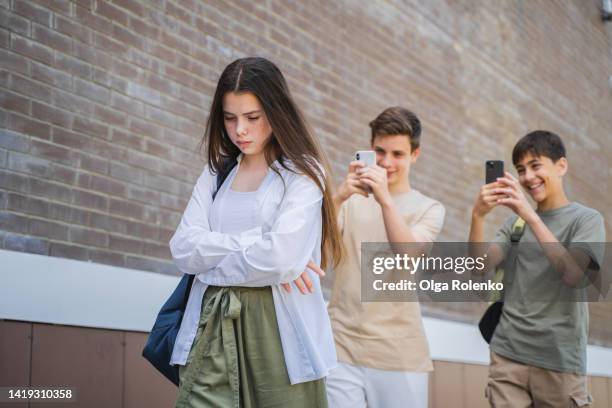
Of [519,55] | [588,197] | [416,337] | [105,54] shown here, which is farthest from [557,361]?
[588,197]

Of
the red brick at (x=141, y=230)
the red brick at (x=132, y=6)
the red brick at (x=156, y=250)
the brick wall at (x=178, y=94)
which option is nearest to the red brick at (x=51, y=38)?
the brick wall at (x=178, y=94)

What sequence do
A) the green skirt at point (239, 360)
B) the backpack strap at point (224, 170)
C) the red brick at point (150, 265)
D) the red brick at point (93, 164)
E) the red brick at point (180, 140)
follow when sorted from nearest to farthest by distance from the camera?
the green skirt at point (239, 360)
the backpack strap at point (224, 170)
the red brick at point (93, 164)
the red brick at point (150, 265)
the red brick at point (180, 140)

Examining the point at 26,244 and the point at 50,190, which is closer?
the point at 26,244

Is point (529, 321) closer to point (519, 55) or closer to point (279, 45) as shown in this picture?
point (279, 45)

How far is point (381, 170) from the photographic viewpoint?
3863mm

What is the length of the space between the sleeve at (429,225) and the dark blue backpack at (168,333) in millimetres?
1289

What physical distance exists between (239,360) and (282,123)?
0.79 m

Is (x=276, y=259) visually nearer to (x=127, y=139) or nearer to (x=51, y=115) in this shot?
(x=51, y=115)

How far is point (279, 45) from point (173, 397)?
242 cm

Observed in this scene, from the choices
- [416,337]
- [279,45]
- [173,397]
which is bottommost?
[173,397]

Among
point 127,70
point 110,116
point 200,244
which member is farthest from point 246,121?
point 127,70

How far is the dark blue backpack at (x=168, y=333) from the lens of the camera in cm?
293

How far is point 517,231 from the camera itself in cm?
447

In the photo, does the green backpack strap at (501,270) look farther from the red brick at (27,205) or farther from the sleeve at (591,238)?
the red brick at (27,205)
